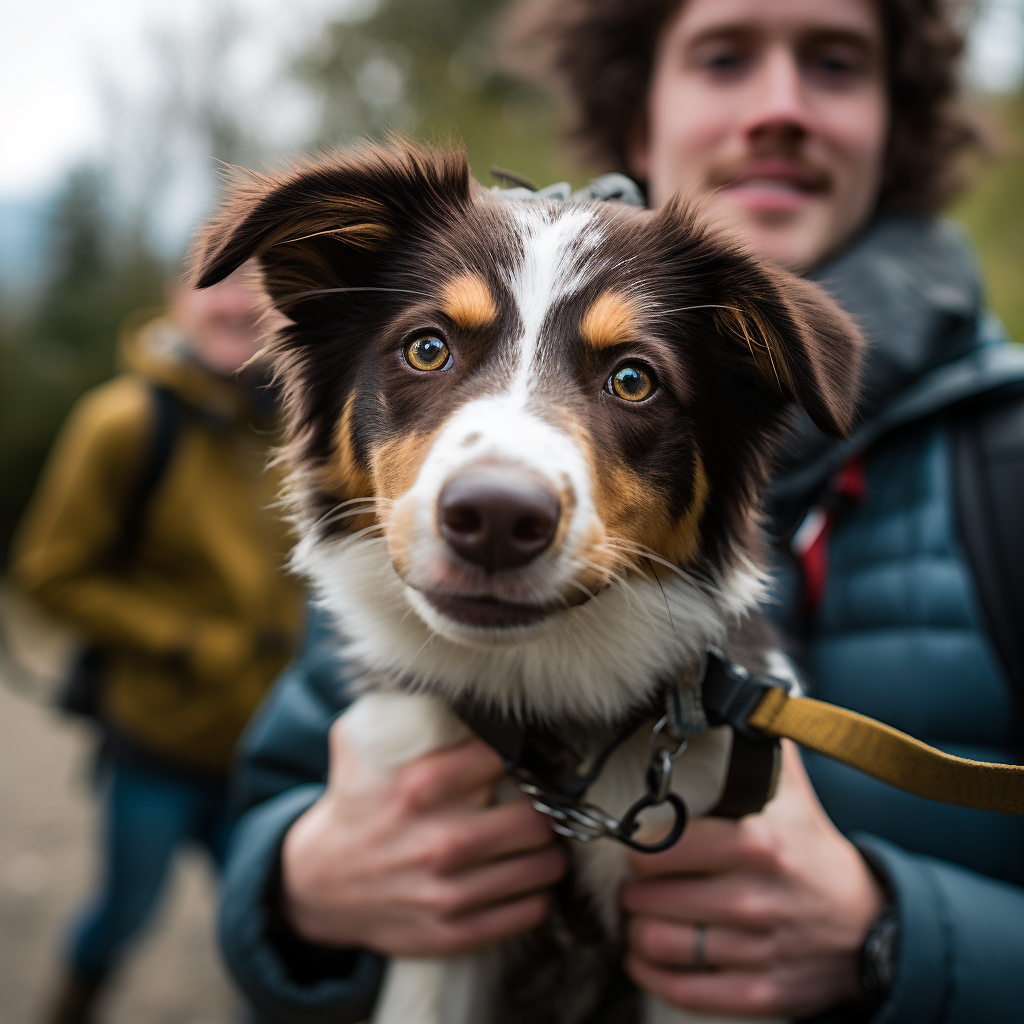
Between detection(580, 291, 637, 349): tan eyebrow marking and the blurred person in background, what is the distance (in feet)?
7.20

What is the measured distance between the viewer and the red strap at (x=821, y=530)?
6.30 ft

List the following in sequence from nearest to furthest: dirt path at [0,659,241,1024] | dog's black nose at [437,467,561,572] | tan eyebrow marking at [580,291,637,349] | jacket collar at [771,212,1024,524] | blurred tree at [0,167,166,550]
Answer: dog's black nose at [437,467,561,572], tan eyebrow marking at [580,291,637,349], jacket collar at [771,212,1024,524], dirt path at [0,659,241,1024], blurred tree at [0,167,166,550]

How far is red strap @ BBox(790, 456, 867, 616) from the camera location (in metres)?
1.92

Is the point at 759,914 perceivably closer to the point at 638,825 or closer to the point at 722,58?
the point at 638,825

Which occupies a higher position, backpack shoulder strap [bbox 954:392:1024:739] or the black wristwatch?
backpack shoulder strap [bbox 954:392:1024:739]

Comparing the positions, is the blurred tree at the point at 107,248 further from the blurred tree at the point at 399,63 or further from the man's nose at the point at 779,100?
the man's nose at the point at 779,100

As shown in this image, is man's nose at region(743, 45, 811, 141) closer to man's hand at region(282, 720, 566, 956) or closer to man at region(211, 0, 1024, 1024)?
man at region(211, 0, 1024, 1024)

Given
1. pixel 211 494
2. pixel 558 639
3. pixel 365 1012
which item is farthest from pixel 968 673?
pixel 211 494

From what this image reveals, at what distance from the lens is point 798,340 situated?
58.6 inches

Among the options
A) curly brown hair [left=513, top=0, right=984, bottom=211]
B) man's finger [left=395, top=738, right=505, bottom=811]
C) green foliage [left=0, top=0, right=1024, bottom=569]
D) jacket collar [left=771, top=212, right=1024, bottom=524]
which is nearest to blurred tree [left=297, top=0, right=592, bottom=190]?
green foliage [left=0, top=0, right=1024, bottom=569]

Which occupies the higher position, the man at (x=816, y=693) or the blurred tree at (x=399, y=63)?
the blurred tree at (x=399, y=63)

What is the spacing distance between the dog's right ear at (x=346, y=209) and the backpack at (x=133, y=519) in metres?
1.99

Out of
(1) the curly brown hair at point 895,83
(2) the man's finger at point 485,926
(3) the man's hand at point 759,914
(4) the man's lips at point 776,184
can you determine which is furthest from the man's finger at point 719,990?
(1) the curly brown hair at point 895,83

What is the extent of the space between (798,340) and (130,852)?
120 inches
